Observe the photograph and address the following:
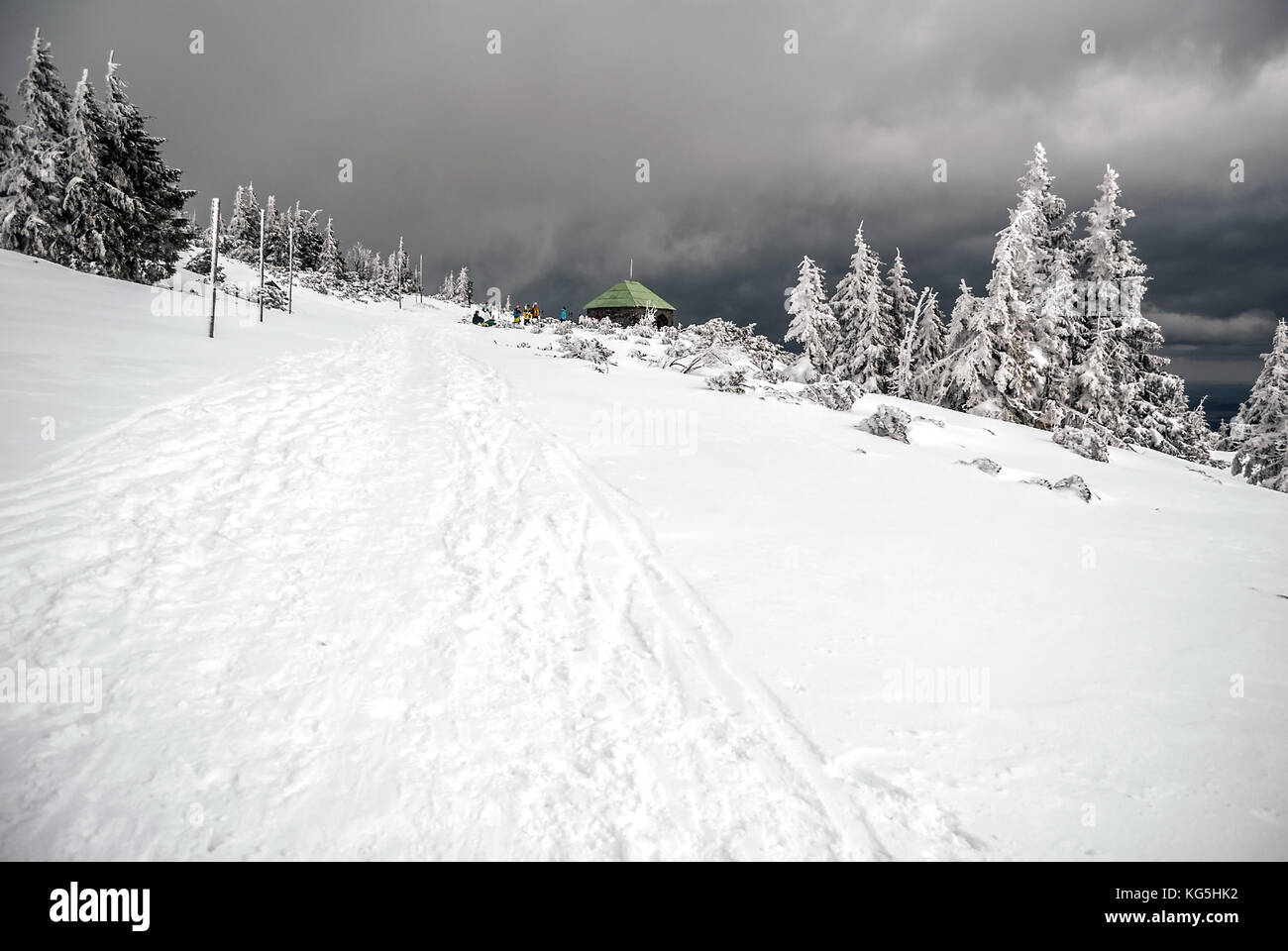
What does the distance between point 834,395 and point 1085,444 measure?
596 centimetres

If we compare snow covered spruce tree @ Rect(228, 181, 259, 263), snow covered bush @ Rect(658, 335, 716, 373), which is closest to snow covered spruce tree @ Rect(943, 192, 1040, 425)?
snow covered bush @ Rect(658, 335, 716, 373)

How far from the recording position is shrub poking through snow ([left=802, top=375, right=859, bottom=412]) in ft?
53.3

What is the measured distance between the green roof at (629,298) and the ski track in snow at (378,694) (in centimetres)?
6433

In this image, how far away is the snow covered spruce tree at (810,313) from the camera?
37594mm

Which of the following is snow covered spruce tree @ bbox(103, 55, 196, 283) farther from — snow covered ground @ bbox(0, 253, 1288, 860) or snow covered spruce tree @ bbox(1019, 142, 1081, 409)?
snow covered spruce tree @ bbox(1019, 142, 1081, 409)

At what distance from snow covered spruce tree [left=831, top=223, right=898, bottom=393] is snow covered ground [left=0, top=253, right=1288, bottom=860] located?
29.4 metres

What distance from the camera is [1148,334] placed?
89.0 feet

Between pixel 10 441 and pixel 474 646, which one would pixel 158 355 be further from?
pixel 474 646

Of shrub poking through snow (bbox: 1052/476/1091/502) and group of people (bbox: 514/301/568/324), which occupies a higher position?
group of people (bbox: 514/301/568/324)

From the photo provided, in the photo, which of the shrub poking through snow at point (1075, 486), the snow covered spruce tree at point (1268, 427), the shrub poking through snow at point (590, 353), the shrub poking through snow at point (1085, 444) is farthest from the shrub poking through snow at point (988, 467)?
the snow covered spruce tree at point (1268, 427)

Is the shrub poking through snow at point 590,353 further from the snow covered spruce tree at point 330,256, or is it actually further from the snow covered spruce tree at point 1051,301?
the snow covered spruce tree at point 330,256

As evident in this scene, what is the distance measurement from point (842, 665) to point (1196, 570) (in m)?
4.56
